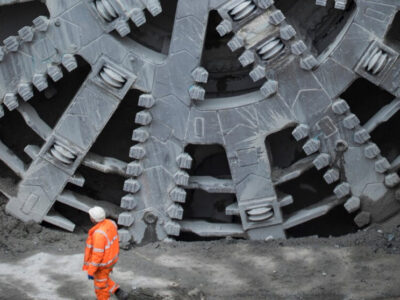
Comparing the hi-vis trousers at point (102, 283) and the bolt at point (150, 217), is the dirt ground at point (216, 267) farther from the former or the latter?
the hi-vis trousers at point (102, 283)

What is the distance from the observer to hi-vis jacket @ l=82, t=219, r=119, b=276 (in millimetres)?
8141

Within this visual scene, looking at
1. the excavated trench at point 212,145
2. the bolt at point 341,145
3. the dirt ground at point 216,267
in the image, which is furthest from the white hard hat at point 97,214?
the bolt at point 341,145

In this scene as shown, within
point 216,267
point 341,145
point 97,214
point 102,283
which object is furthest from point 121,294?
point 341,145

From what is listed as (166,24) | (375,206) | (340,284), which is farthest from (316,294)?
(166,24)

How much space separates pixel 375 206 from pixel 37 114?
4.44 m

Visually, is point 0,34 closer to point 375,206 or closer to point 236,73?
point 236,73

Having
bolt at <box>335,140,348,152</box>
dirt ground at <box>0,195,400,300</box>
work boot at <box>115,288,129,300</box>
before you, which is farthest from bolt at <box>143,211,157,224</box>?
bolt at <box>335,140,348,152</box>

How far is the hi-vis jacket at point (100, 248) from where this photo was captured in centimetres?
814

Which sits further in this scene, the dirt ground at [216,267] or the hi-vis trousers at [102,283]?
the dirt ground at [216,267]

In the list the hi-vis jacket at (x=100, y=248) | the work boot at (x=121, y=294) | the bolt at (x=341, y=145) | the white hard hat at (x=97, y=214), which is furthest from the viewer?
the bolt at (x=341, y=145)

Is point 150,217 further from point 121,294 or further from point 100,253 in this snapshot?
point 100,253

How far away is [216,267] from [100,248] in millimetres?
1792

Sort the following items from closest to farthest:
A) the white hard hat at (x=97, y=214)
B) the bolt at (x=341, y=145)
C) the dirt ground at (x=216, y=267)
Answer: the white hard hat at (x=97, y=214)
the dirt ground at (x=216, y=267)
the bolt at (x=341, y=145)

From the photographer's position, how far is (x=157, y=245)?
9.99 metres
